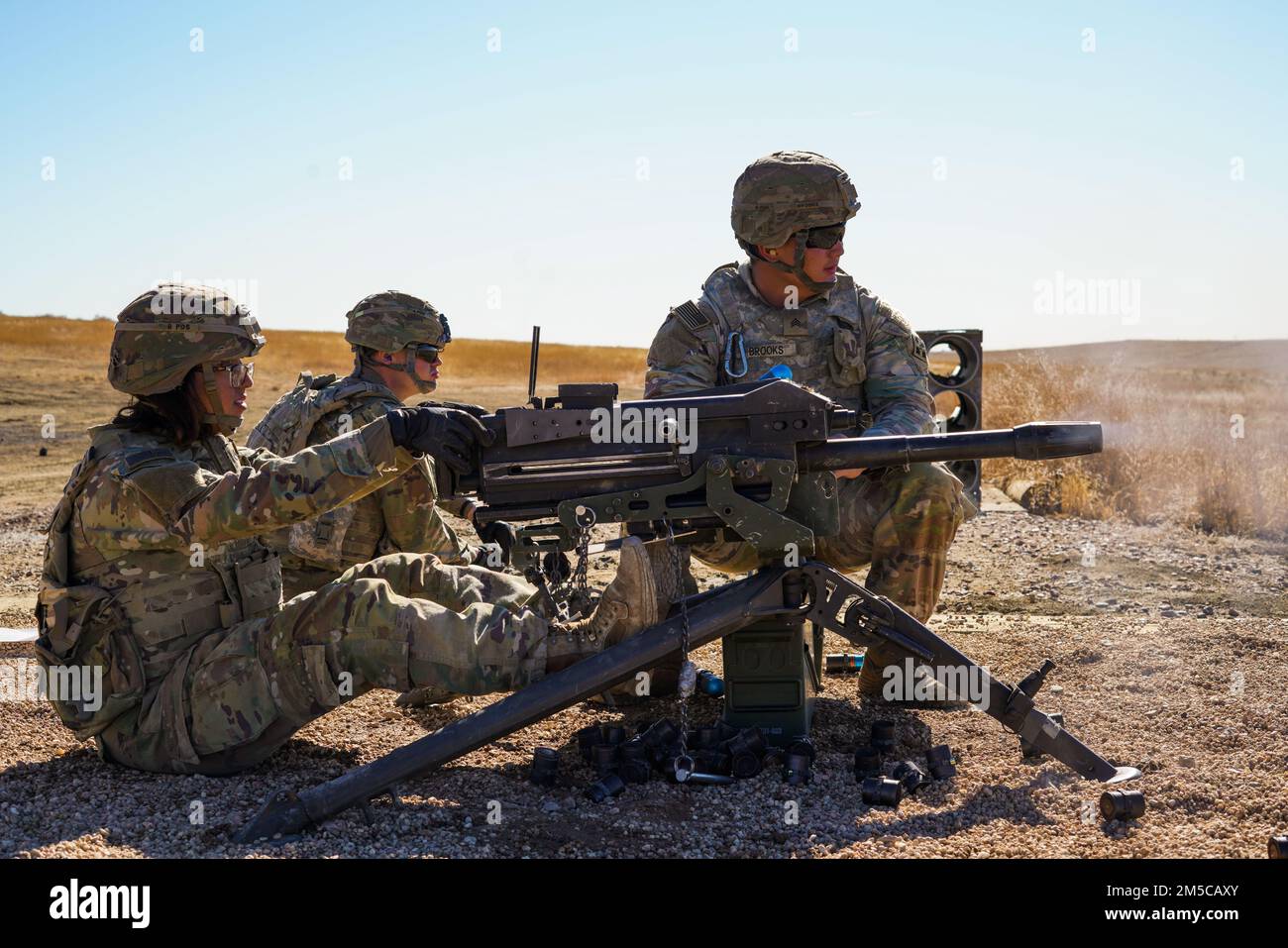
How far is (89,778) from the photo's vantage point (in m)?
4.85

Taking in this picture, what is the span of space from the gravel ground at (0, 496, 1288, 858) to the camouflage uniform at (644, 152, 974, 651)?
728mm

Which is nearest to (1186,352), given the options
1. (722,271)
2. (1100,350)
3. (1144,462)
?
(1100,350)

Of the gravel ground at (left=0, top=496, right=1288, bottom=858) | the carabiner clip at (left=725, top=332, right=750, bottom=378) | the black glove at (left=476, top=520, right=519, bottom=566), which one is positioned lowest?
the gravel ground at (left=0, top=496, right=1288, bottom=858)

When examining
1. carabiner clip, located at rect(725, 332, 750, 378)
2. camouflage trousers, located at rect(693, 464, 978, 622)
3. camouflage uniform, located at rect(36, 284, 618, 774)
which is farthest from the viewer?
carabiner clip, located at rect(725, 332, 750, 378)

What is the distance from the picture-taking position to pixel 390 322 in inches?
260

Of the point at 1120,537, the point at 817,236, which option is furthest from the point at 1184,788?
the point at 1120,537

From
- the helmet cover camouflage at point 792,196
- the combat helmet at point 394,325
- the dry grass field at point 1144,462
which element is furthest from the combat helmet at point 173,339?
the dry grass field at point 1144,462

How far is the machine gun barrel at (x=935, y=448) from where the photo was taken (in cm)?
459

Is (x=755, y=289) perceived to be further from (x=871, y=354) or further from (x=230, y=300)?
(x=230, y=300)

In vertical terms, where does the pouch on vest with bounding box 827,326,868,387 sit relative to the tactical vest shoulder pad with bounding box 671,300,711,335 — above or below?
below

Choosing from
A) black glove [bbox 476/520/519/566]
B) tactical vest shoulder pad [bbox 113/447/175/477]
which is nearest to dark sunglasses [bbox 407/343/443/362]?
black glove [bbox 476/520/519/566]

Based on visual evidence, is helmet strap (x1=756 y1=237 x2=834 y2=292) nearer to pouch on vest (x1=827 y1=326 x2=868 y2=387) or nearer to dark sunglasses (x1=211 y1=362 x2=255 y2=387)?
pouch on vest (x1=827 y1=326 x2=868 y2=387)

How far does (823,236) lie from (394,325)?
222 cm

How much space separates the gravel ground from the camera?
423 centimetres
